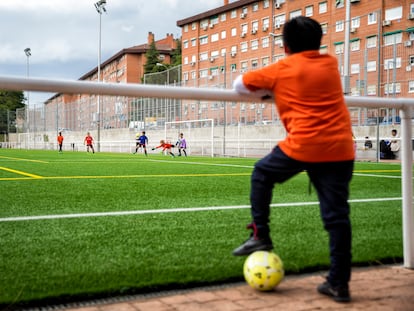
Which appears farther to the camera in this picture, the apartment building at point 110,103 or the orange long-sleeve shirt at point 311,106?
the apartment building at point 110,103

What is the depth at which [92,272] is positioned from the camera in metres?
2.79

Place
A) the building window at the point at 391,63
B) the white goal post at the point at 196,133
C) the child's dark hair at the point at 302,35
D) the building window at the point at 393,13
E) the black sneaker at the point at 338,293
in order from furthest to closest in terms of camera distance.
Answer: the building window at the point at 393,13 < the white goal post at the point at 196,133 < the building window at the point at 391,63 < the child's dark hair at the point at 302,35 < the black sneaker at the point at 338,293

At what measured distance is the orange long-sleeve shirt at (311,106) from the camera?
2.39m

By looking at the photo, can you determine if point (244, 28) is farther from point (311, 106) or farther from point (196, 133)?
point (311, 106)

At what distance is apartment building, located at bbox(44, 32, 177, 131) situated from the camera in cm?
4247

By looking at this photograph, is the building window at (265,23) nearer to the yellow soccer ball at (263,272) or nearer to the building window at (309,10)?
the building window at (309,10)

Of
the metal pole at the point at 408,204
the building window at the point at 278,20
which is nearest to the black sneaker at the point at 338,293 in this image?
the metal pole at the point at 408,204

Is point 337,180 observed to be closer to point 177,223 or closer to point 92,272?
point 92,272

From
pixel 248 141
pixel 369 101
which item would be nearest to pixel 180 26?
pixel 248 141

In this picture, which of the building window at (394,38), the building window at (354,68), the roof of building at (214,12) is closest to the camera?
the building window at (394,38)

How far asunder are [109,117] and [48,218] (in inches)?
1575

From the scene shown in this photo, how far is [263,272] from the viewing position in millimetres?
2514

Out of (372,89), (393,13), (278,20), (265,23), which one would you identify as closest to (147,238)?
(372,89)

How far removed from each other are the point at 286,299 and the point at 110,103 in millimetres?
43160
